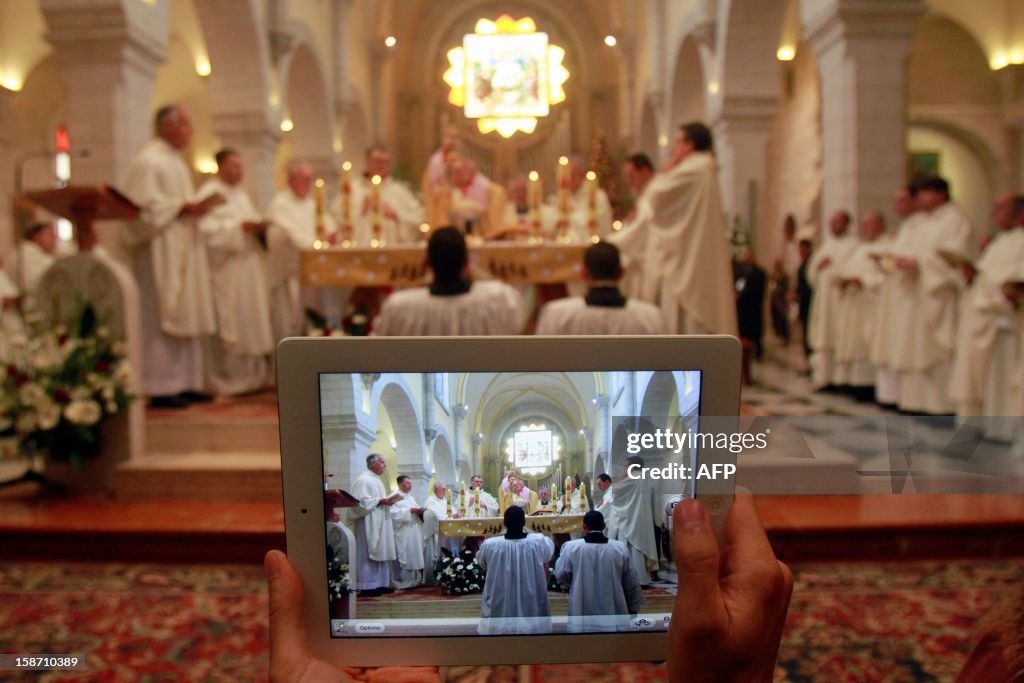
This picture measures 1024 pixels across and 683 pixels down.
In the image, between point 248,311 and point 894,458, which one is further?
point 248,311

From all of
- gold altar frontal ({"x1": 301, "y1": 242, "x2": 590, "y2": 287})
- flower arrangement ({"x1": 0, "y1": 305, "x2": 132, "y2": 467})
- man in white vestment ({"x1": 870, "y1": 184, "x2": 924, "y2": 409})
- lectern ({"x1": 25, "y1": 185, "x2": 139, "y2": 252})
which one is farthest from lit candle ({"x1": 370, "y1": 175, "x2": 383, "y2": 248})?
man in white vestment ({"x1": 870, "y1": 184, "x2": 924, "y2": 409})

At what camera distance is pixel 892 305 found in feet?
21.2

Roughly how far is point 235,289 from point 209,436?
1.75 m

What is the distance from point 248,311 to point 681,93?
9.70 metres

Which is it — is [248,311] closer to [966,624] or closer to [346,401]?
[966,624]

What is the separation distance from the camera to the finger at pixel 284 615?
3.28 ft

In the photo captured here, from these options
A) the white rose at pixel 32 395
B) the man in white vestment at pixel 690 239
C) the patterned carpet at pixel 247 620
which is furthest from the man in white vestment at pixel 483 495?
the man in white vestment at pixel 690 239

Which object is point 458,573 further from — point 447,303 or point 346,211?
point 346,211

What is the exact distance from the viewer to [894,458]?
1028 millimetres

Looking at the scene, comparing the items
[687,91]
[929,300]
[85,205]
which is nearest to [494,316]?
[85,205]

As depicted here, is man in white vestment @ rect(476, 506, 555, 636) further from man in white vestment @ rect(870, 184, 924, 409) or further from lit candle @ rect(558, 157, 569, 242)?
man in white vestment @ rect(870, 184, 924, 409)

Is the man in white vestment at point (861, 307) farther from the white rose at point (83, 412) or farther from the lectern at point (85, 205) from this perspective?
the white rose at point (83, 412)

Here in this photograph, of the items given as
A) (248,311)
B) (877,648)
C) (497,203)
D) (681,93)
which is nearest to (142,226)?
(248,311)

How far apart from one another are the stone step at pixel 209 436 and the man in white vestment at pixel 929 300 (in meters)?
4.81
